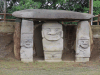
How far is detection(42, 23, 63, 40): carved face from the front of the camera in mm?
5914

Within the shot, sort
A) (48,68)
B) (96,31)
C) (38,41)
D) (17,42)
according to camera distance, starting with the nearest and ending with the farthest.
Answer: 1. (48,68)
2. (17,42)
3. (38,41)
4. (96,31)

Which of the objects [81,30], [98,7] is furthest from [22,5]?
[98,7]

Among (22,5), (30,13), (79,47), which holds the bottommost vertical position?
(79,47)

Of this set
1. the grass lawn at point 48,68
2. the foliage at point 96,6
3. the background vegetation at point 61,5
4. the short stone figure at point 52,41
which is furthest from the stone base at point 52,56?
the foliage at point 96,6

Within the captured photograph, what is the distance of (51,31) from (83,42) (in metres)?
1.30

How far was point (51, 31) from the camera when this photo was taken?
233 inches

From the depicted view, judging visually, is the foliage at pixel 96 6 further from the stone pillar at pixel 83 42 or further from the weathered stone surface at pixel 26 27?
the weathered stone surface at pixel 26 27

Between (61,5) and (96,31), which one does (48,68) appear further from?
(61,5)

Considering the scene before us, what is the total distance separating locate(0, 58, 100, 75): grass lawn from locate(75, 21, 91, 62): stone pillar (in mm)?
329

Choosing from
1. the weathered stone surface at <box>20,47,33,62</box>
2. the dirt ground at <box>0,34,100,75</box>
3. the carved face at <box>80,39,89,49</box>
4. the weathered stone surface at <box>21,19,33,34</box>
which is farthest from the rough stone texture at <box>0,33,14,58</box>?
the carved face at <box>80,39,89,49</box>

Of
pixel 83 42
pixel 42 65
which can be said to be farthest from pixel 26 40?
pixel 83 42

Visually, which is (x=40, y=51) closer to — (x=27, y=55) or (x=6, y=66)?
(x=27, y=55)

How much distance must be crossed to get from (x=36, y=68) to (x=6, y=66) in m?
1.02

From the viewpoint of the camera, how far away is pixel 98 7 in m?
12.9
